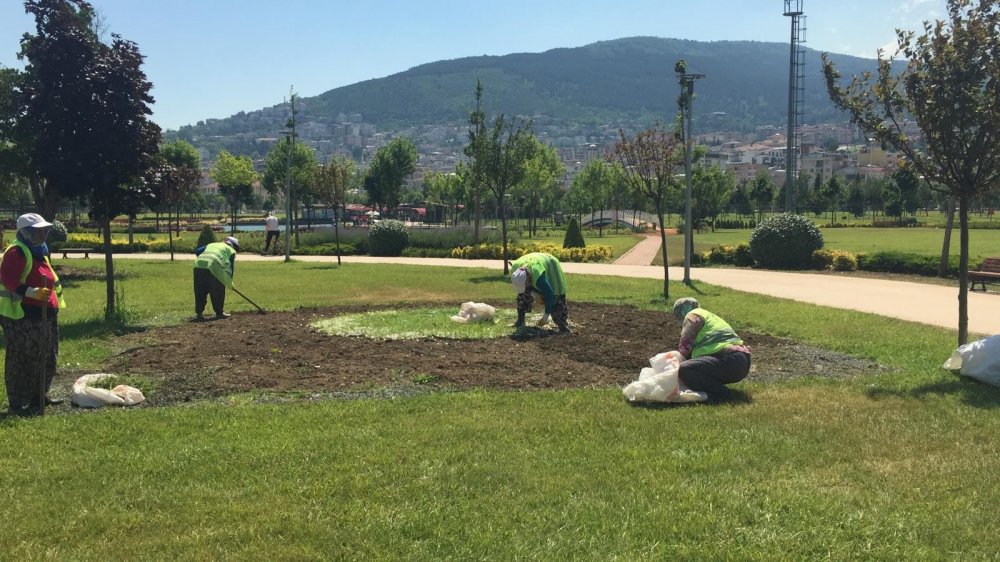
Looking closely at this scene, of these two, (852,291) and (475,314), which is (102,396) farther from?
Result: (852,291)

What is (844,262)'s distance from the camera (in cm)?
2420

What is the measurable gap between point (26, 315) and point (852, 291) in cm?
1719

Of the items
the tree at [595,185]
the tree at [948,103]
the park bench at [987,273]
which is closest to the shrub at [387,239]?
the park bench at [987,273]

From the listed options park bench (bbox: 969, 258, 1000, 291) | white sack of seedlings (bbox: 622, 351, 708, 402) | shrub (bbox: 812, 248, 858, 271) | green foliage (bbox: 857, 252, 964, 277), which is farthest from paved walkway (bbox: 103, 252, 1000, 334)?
white sack of seedlings (bbox: 622, 351, 708, 402)

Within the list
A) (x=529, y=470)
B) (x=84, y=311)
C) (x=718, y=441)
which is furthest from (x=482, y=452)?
(x=84, y=311)

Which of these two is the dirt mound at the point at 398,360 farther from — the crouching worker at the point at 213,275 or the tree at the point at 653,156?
the tree at the point at 653,156

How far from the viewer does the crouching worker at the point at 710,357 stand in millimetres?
7238

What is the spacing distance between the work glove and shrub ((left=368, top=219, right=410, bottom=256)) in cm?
2586

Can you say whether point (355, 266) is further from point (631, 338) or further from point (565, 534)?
point (565, 534)

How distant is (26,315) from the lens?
7.25m

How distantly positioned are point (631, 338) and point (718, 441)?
510 cm

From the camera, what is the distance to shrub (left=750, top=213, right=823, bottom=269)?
82.4 ft

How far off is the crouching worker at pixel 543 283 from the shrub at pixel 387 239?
22.2m

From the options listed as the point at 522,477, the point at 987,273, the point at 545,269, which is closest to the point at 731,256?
the point at 987,273
